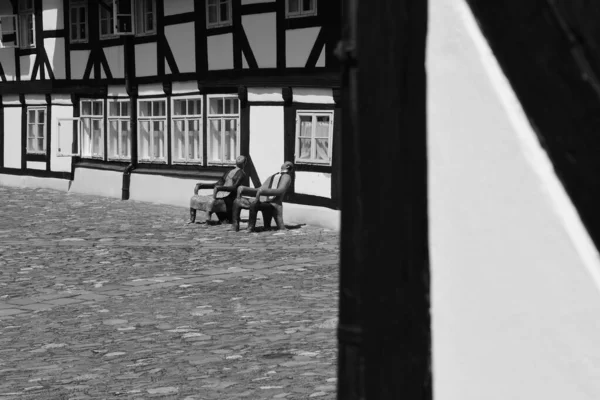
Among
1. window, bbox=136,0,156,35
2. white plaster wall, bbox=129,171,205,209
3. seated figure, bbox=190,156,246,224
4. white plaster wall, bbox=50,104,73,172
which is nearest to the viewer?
seated figure, bbox=190,156,246,224

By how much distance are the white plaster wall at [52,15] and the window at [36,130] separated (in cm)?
197

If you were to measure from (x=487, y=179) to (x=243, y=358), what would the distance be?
17.0 feet

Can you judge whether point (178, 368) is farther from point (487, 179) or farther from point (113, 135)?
point (113, 135)

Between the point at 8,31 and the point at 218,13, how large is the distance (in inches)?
367

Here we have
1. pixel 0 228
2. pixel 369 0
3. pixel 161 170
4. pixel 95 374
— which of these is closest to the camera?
pixel 369 0

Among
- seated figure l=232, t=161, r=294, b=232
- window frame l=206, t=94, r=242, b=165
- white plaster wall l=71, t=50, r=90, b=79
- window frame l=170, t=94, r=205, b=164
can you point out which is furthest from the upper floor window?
seated figure l=232, t=161, r=294, b=232

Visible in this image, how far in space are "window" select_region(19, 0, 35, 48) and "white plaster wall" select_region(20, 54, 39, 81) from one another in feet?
1.08

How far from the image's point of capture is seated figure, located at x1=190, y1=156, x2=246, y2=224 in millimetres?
17031

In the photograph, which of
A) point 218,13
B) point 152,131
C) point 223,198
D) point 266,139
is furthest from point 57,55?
point 223,198

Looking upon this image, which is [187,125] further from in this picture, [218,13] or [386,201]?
[386,201]

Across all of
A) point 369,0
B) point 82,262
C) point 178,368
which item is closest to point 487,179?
point 369,0

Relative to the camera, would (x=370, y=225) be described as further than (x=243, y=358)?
No

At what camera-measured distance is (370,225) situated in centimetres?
189

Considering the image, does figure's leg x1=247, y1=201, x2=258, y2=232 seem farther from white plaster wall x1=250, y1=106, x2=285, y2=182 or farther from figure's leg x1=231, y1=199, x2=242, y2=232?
white plaster wall x1=250, y1=106, x2=285, y2=182
